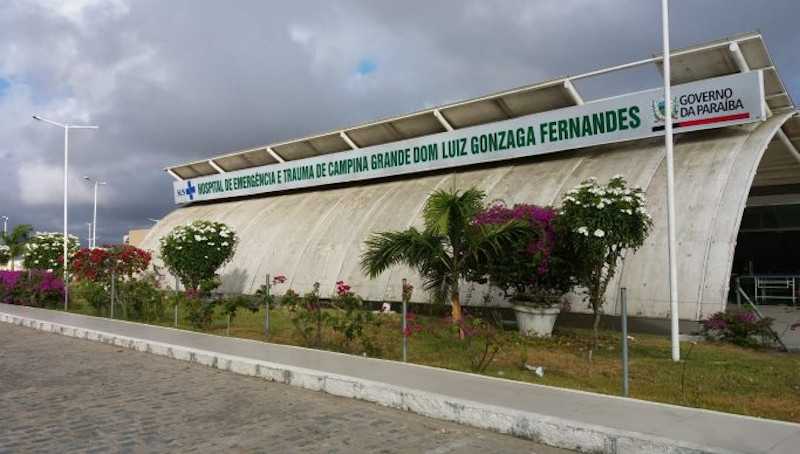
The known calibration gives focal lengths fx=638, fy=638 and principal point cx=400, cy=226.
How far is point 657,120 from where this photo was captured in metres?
16.4

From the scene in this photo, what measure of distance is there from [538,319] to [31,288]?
65.4 ft

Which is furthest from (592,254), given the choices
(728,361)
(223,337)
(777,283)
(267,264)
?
(267,264)

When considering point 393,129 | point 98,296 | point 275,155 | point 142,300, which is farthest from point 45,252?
point 393,129

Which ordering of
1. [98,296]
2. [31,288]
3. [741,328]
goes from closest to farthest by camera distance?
[741,328], [98,296], [31,288]

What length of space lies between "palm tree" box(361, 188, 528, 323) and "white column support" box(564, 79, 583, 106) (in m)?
6.76

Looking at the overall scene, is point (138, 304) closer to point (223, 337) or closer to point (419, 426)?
point (223, 337)

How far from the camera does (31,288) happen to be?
24016 millimetres

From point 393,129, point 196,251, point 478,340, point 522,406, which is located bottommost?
point 522,406

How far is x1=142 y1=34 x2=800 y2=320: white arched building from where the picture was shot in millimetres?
14156

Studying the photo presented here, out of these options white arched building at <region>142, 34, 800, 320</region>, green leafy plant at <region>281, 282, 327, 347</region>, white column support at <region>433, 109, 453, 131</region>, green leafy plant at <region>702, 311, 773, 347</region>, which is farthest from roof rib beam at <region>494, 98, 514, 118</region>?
green leafy plant at <region>281, 282, 327, 347</region>

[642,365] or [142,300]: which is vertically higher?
[142,300]

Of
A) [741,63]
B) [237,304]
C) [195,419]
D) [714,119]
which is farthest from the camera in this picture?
[741,63]

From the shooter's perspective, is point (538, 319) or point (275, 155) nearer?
point (538, 319)

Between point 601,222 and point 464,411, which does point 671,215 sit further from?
point 464,411
